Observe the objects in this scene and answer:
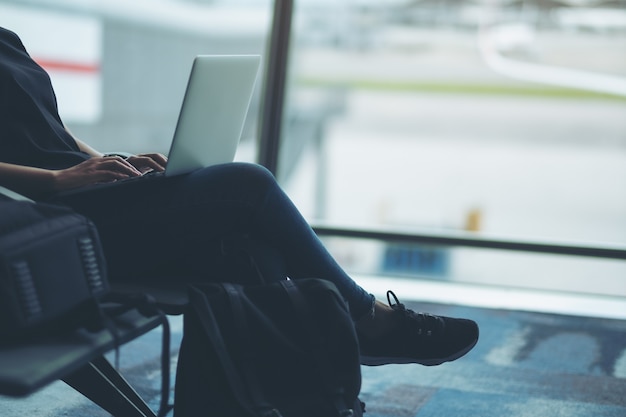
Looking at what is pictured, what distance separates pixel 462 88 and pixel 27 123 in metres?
3.83

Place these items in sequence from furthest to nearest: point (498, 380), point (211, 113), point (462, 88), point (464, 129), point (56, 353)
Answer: point (464, 129)
point (462, 88)
point (498, 380)
point (211, 113)
point (56, 353)

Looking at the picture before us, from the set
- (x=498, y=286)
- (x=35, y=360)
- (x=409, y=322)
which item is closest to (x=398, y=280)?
(x=498, y=286)

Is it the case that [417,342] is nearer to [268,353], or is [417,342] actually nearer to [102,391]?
[268,353]

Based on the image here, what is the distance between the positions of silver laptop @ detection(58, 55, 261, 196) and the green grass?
2874 millimetres

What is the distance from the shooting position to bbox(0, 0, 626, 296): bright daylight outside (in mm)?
3779

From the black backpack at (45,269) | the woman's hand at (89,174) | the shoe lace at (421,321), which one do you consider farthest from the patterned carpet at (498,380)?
the black backpack at (45,269)

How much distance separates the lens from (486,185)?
17.2 ft

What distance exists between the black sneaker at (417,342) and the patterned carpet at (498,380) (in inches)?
12.4

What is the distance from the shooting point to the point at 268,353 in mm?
1291

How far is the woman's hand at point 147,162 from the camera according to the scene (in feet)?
4.90

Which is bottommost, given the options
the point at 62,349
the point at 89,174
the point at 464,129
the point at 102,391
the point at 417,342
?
the point at 464,129

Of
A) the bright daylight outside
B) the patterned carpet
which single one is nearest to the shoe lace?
the patterned carpet

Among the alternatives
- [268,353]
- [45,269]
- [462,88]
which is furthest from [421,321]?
[462,88]

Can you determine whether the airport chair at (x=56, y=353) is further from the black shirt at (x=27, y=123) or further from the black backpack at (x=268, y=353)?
the black shirt at (x=27, y=123)
